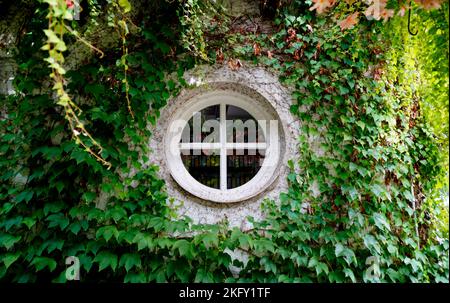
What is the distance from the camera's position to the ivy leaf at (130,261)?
97.7 inches

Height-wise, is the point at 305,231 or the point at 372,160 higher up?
the point at 372,160

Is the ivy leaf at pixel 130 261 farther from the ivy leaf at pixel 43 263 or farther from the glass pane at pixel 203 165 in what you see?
the glass pane at pixel 203 165

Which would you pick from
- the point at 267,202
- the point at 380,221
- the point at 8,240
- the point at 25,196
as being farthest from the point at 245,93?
the point at 8,240

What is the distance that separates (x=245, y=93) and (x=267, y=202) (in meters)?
0.93

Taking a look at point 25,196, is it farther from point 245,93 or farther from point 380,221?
point 380,221

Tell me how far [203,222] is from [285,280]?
76cm

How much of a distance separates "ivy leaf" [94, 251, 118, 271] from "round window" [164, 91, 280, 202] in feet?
2.39

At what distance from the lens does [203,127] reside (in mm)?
3111

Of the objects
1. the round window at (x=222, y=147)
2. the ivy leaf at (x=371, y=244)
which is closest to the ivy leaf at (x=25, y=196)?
the round window at (x=222, y=147)

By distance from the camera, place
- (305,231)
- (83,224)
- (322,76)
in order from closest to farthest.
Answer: (83,224) → (305,231) → (322,76)

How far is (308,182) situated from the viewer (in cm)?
283
